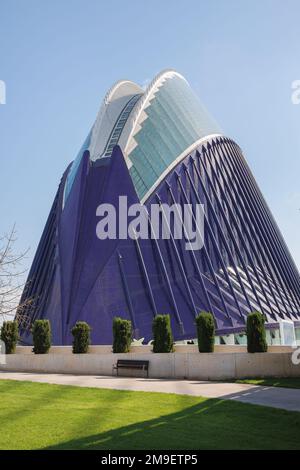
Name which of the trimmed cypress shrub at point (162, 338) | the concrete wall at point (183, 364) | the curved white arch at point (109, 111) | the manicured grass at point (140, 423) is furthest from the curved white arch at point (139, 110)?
the manicured grass at point (140, 423)

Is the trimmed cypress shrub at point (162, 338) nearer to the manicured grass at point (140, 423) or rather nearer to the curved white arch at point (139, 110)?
the manicured grass at point (140, 423)

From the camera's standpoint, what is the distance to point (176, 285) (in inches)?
1252

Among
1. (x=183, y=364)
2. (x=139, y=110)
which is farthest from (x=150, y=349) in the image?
(x=139, y=110)

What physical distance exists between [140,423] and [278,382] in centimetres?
874

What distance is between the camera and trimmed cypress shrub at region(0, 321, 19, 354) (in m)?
25.9

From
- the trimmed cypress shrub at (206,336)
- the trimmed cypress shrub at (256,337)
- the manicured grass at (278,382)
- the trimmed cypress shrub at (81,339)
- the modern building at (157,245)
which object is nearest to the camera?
the manicured grass at (278,382)

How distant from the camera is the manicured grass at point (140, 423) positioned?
8.52 meters

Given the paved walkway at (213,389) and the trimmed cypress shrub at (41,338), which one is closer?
the paved walkway at (213,389)

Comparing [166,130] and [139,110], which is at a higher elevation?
[139,110]

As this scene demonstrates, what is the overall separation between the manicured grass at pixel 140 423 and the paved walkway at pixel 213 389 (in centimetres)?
101

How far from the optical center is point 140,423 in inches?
400

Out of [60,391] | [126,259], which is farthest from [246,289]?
[60,391]

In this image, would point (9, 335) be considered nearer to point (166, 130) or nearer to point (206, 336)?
point (206, 336)
